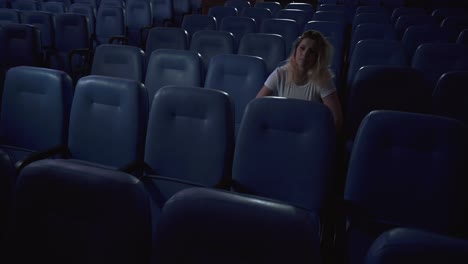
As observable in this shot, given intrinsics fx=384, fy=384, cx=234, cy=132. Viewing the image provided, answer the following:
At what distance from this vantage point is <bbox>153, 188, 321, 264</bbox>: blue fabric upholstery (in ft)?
2.71

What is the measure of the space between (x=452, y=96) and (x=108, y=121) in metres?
1.97

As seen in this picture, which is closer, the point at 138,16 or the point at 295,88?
the point at 295,88

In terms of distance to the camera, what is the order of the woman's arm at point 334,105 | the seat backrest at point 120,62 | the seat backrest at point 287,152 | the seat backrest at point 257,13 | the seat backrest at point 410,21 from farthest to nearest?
the seat backrest at point 257,13
the seat backrest at point 410,21
the seat backrest at point 120,62
the woman's arm at point 334,105
the seat backrest at point 287,152

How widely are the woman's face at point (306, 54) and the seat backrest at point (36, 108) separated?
1.29 metres

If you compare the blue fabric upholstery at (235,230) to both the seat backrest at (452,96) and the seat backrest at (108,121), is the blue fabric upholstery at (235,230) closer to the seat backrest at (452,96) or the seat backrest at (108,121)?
the seat backrest at (108,121)

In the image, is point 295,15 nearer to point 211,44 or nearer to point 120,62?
point 211,44

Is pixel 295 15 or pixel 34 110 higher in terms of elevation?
pixel 295 15

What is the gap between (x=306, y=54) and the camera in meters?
2.19

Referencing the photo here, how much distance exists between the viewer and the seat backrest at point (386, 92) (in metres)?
2.27

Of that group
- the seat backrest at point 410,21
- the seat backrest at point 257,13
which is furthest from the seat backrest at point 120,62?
the seat backrest at point 410,21

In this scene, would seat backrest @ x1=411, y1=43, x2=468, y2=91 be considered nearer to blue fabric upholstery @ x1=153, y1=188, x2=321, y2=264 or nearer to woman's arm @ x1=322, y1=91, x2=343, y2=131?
woman's arm @ x1=322, y1=91, x2=343, y2=131

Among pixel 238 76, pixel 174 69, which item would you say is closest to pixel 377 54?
pixel 238 76

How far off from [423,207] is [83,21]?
404 cm

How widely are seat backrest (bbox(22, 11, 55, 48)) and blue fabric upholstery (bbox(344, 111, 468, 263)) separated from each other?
4.11m
